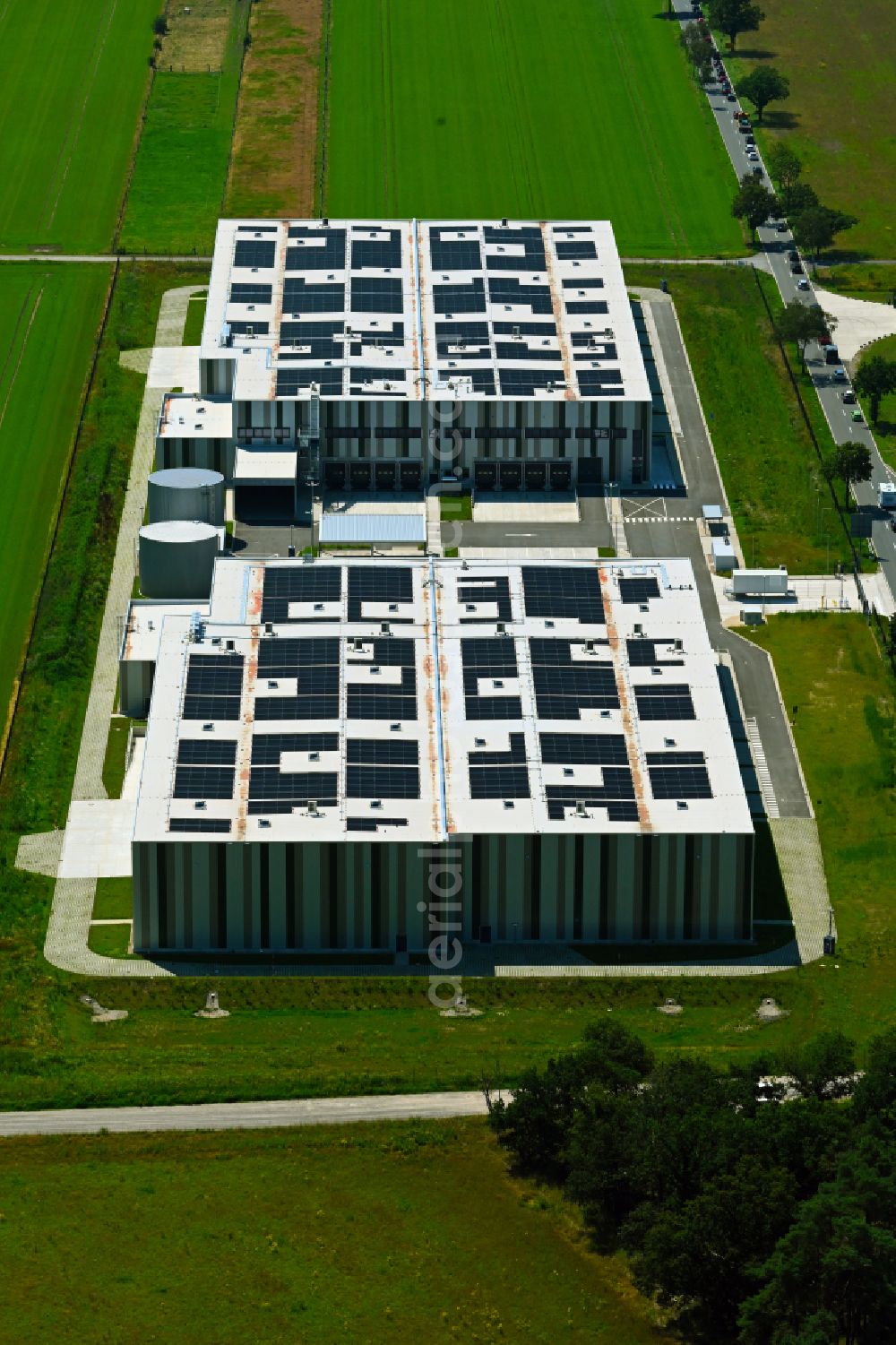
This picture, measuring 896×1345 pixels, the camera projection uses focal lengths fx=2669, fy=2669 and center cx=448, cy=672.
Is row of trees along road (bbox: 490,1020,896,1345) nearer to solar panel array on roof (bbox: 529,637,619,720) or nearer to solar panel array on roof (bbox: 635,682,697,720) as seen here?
solar panel array on roof (bbox: 529,637,619,720)

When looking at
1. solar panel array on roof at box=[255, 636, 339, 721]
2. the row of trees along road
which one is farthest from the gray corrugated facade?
the row of trees along road

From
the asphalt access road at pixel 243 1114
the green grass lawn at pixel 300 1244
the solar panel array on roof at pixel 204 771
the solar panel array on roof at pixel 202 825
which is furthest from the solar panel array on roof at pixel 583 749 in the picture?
the green grass lawn at pixel 300 1244

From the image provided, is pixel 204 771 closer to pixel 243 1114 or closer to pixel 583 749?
pixel 583 749

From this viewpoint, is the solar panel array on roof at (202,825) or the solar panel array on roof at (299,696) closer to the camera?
the solar panel array on roof at (202,825)

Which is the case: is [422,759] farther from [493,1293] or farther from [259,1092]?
[493,1293]

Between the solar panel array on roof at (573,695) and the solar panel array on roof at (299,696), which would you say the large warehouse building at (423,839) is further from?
the solar panel array on roof at (573,695)

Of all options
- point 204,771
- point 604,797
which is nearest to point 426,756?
point 604,797
